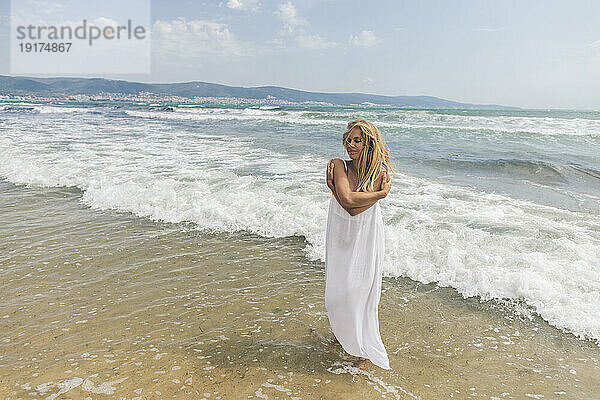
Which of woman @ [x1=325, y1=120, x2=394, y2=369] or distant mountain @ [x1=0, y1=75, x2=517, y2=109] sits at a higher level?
distant mountain @ [x1=0, y1=75, x2=517, y2=109]

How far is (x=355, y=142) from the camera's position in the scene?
280 centimetres

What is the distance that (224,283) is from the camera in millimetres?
4625

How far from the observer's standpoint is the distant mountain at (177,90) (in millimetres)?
145625

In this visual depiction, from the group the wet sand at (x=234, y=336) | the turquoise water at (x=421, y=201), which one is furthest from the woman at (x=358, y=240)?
the turquoise water at (x=421, y=201)

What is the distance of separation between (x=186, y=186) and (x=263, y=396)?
6703 millimetres

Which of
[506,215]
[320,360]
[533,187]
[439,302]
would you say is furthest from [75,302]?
[533,187]

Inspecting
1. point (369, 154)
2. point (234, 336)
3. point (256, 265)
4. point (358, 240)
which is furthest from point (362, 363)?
point (256, 265)

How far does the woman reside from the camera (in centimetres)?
282

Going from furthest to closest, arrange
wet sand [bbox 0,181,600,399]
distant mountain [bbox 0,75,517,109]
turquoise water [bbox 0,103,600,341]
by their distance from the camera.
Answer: distant mountain [bbox 0,75,517,109], turquoise water [bbox 0,103,600,341], wet sand [bbox 0,181,600,399]

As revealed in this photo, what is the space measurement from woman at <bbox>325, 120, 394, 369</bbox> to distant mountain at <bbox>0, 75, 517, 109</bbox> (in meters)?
142

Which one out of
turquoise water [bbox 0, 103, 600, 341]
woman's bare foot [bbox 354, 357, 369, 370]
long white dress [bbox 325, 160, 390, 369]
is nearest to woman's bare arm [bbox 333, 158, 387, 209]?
long white dress [bbox 325, 160, 390, 369]

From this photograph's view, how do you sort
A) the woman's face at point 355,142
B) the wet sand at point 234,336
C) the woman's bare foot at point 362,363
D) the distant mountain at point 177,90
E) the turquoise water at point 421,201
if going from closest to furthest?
the woman's face at point 355,142 → the wet sand at point 234,336 → the woman's bare foot at point 362,363 → the turquoise water at point 421,201 → the distant mountain at point 177,90

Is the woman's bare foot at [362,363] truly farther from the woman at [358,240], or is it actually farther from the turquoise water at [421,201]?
the turquoise water at [421,201]

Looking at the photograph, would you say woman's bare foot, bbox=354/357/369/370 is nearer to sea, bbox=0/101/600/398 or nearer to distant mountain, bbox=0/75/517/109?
sea, bbox=0/101/600/398
